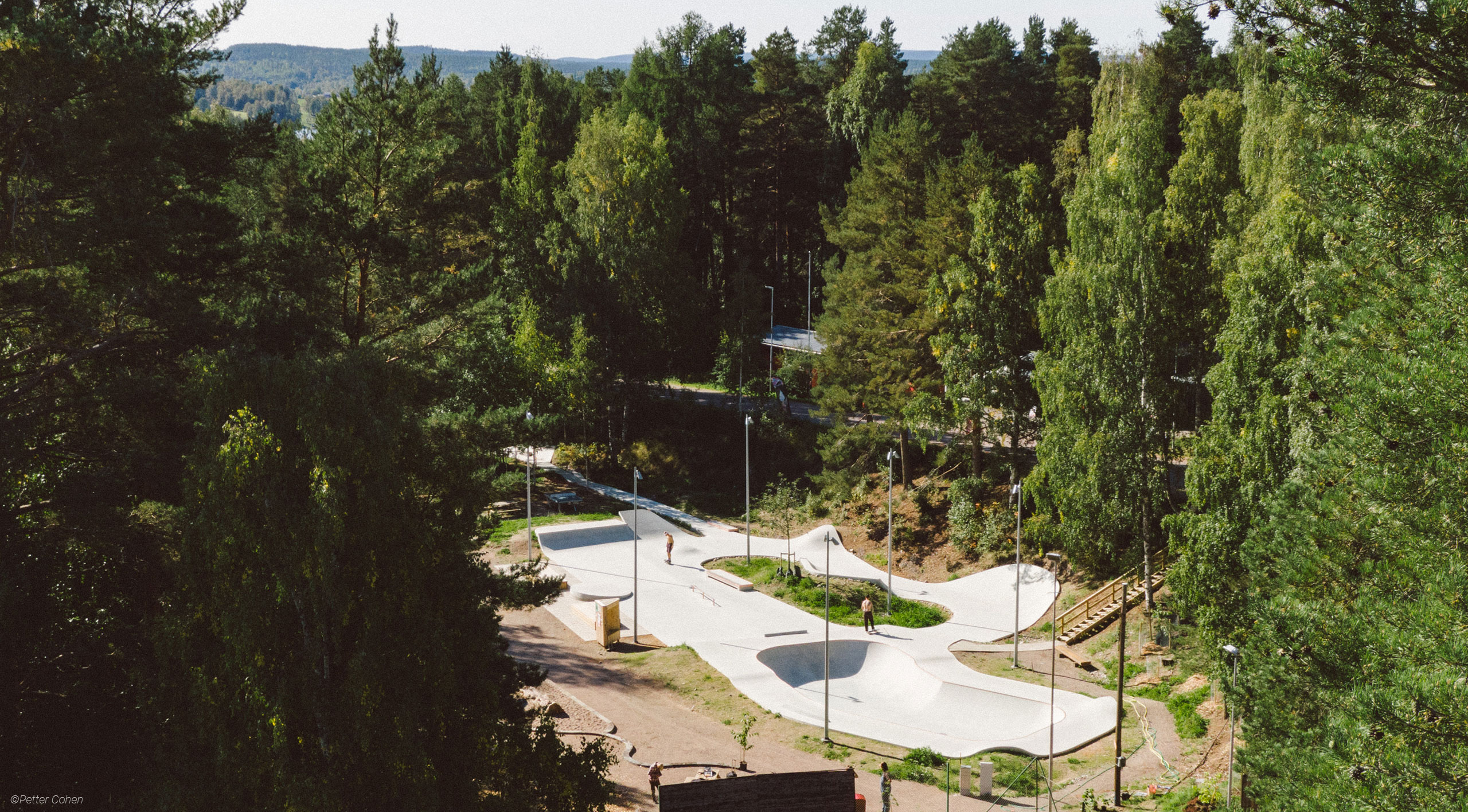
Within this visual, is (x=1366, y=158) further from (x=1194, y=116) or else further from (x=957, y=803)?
(x=1194, y=116)

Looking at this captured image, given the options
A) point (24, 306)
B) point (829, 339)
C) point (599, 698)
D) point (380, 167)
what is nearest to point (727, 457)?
point (829, 339)

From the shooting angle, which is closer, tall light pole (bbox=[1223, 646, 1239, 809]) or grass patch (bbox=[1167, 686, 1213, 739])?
tall light pole (bbox=[1223, 646, 1239, 809])

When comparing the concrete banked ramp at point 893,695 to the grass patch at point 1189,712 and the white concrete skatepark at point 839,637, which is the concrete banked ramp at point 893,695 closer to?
the white concrete skatepark at point 839,637

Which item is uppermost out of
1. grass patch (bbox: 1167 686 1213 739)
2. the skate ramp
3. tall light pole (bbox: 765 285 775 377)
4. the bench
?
tall light pole (bbox: 765 285 775 377)

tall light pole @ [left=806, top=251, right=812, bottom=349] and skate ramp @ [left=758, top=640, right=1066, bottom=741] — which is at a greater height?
tall light pole @ [left=806, top=251, right=812, bottom=349]

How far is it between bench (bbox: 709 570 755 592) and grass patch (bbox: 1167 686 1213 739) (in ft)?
45.4

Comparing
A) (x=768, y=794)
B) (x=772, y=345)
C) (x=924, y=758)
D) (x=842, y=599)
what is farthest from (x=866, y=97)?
(x=768, y=794)

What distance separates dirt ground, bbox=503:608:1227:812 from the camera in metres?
19.8

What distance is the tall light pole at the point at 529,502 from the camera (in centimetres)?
3206

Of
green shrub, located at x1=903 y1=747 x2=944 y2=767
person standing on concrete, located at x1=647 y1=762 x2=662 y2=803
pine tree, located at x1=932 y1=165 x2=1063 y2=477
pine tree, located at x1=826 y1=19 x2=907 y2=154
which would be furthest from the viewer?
pine tree, located at x1=826 y1=19 x2=907 y2=154

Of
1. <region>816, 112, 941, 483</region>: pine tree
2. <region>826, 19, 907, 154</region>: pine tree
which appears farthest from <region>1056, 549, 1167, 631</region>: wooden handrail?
<region>826, 19, 907, 154</region>: pine tree

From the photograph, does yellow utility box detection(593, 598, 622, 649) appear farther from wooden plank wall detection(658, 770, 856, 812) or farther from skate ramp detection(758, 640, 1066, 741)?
wooden plank wall detection(658, 770, 856, 812)

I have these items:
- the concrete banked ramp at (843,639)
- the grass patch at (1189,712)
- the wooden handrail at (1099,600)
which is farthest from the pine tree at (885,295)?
the grass patch at (1189,712)

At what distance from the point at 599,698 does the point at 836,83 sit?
1919 inches
